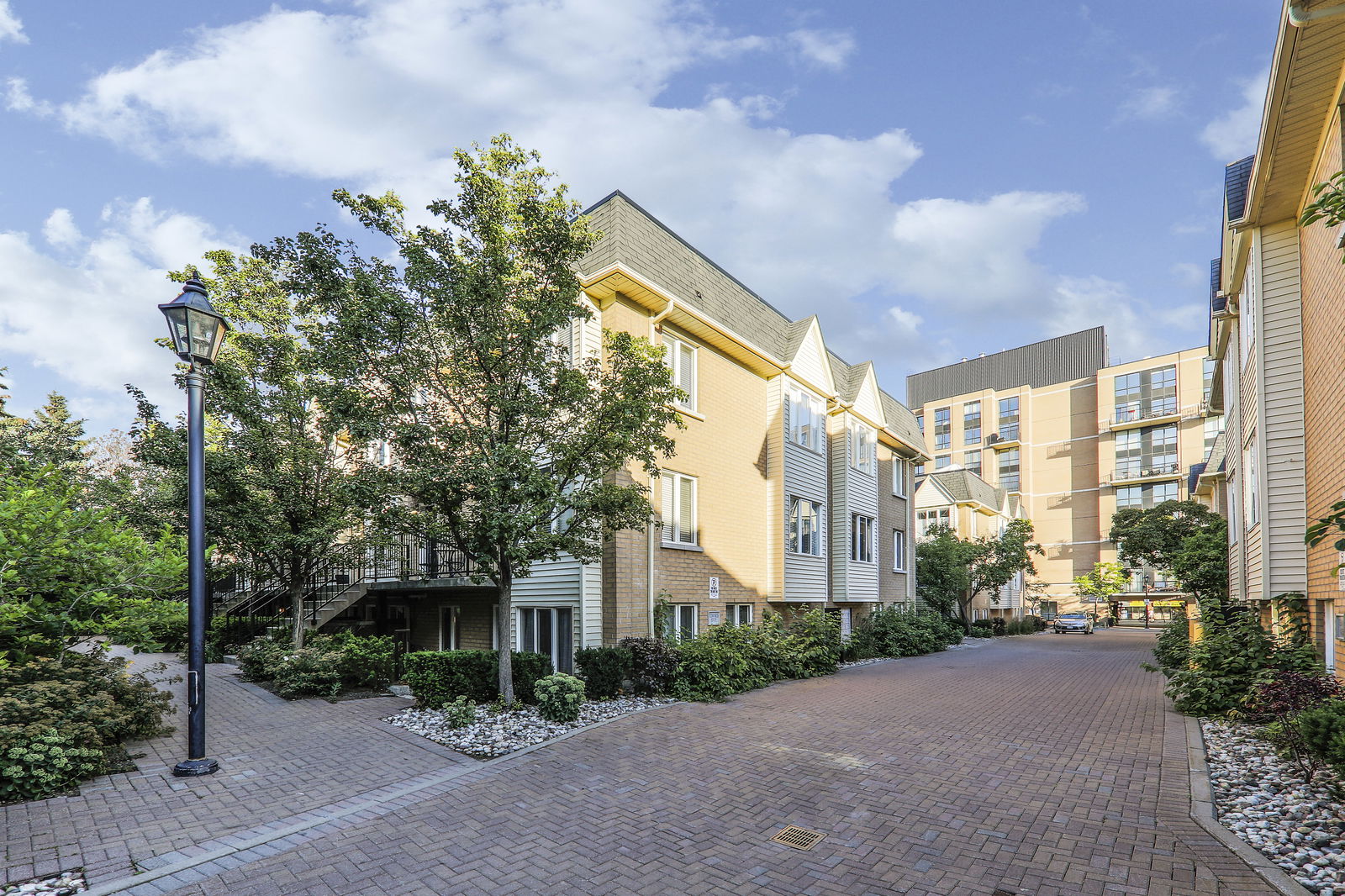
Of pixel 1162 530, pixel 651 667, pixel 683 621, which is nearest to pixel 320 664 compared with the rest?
pixel 651 667

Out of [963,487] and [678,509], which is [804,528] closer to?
[678,509]

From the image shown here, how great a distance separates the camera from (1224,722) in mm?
10914

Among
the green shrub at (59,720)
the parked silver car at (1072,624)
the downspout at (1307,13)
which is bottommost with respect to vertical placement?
the parked silver car at (1072,624)

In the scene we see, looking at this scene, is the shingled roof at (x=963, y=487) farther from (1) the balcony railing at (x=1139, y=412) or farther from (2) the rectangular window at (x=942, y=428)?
(2) the rectangular window at (x=942, y=428)

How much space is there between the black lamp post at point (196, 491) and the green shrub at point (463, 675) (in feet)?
11.6

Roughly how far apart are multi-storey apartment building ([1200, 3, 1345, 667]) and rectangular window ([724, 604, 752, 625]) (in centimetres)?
1021

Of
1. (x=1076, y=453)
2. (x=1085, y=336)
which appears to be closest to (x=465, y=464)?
(x=1076, y=453)

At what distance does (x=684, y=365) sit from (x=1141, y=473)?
Answer: 63.7m

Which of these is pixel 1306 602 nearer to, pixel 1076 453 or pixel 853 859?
pixel 853 859

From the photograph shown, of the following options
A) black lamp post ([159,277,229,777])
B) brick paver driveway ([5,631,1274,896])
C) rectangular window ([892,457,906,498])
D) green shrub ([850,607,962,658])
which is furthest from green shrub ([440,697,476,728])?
rectangular window ([892,457,906,498])

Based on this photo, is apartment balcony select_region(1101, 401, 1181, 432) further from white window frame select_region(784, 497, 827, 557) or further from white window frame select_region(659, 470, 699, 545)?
white window frame select_region(659, 470, 699, 545)

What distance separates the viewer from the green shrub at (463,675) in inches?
460

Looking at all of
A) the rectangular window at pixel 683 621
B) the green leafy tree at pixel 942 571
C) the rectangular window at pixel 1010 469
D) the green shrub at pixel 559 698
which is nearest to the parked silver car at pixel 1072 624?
the green leafy tree at pixel 942 571

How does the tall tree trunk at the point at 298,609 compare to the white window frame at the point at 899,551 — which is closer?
the tall tree trunk at the point at 298,609
